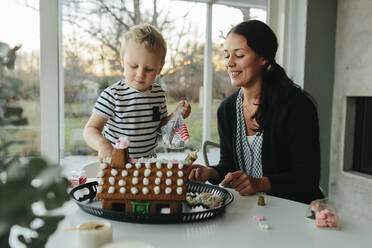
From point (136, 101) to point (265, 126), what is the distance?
0.55 meters

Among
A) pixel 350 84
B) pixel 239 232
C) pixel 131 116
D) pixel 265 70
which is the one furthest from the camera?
pixel 350 84

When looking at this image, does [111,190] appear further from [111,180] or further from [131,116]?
[131,116]

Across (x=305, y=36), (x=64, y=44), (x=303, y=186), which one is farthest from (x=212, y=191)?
(x=305, y=36)

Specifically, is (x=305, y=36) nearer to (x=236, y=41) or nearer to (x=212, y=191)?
(x=236, y=41)

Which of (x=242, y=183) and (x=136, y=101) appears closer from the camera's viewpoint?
(x=242, y=183)

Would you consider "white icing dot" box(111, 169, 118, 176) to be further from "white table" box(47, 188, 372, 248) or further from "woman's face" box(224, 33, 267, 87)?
"woman's face" box(224, 33, 267, 87)

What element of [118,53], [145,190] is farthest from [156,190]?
[118,53]

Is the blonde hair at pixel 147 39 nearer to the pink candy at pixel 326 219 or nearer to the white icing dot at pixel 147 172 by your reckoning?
the white icing dot at pixel 147 172

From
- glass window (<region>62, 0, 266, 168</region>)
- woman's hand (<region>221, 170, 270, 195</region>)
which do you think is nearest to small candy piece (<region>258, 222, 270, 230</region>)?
woman's hand (<region>221, 170, 270, 195</region>)

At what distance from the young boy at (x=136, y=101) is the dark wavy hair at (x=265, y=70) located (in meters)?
0.34

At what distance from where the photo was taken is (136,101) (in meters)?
1.42

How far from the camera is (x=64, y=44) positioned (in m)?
2.40

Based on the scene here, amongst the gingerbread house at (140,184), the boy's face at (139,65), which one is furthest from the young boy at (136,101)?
the gingerbread house at (140,184)

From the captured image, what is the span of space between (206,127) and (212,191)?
6.23ft
